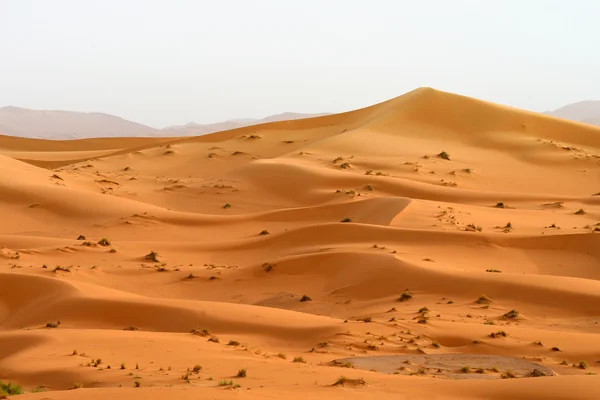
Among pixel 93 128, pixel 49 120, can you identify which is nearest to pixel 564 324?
pixel 93 128

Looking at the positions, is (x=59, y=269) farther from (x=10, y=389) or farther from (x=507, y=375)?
(x=507, y=375)

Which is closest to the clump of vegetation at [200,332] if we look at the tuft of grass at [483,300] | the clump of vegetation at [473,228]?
the tuft of grass at [483,300]

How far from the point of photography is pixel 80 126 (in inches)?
6565

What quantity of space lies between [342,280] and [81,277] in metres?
4.28

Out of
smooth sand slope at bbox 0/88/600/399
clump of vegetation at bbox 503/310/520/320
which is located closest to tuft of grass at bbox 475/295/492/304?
smooth sand slope at bbox 0/88/600/399

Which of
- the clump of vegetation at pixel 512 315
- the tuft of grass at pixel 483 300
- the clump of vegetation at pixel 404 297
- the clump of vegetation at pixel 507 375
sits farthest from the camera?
the clump of vegetation at pixel 404 297

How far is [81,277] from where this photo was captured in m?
14.3

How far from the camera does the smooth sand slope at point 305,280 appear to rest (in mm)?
8062

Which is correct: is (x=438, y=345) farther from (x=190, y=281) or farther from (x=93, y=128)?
(x=93, y=128)

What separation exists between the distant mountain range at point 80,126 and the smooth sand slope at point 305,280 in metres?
114

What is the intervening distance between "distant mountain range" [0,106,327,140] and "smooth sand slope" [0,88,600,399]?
114278 millimetres

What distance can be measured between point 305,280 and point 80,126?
158486 mm

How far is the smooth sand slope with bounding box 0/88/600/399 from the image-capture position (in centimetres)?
806

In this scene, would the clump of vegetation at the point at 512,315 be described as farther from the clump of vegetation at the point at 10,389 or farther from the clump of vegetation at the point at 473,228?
the clump of vegetation at the point at 473,228
